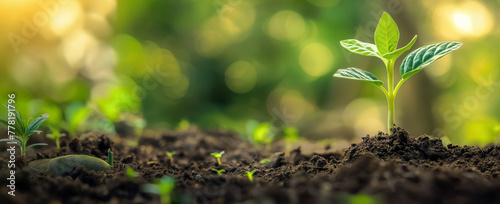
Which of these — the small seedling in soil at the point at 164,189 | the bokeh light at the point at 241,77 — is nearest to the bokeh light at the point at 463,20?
the bokeh light at the point at 241,77

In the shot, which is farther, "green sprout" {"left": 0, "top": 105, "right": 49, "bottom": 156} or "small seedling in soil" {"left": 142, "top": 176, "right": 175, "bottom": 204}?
"green sprout" {"left": 0, "top": 105, "right": 49, "bottom": 156}

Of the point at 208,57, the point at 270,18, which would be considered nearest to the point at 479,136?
the point at 270,18

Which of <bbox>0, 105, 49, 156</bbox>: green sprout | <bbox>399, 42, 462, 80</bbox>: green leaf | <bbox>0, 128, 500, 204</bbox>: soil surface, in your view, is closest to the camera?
<bbox>0, 128, 500, 204</bbox>: soil surface

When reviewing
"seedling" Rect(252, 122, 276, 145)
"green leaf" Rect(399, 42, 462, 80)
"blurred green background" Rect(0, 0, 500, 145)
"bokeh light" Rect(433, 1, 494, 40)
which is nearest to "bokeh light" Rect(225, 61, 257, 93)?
"blurred green background" Rect(0, 0, 500, 145)

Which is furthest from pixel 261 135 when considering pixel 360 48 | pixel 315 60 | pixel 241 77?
pixel 241 77

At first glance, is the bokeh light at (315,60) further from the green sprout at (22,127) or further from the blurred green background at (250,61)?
the green sprout at (22,127)

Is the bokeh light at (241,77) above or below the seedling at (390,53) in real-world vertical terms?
above

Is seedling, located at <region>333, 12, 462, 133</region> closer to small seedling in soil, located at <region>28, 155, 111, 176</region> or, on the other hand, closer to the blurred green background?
small seedling in soil, located at <region>28, 155, 111, 176</region>
